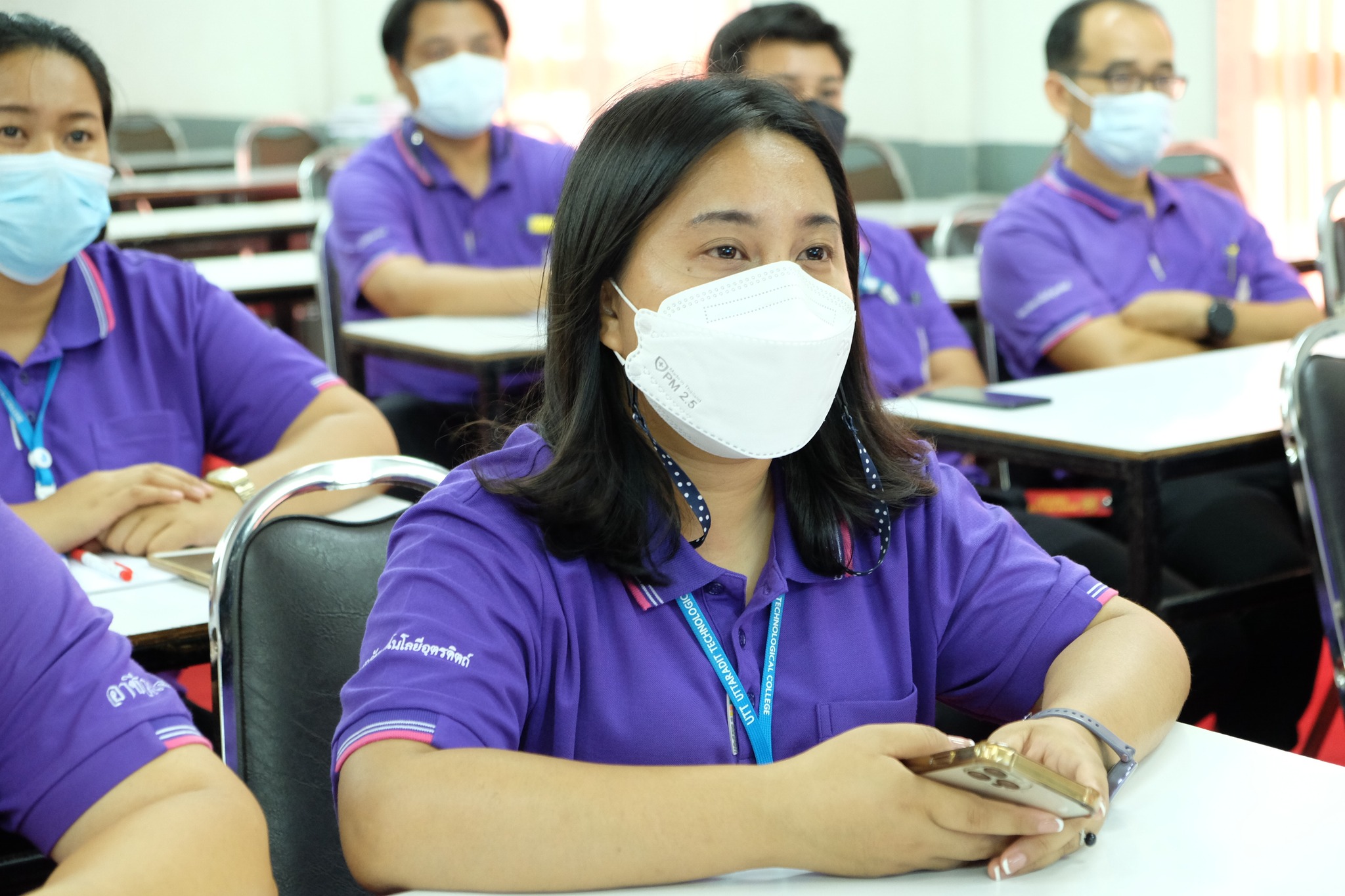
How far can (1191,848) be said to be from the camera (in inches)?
40.3

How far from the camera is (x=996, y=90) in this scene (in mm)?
7129

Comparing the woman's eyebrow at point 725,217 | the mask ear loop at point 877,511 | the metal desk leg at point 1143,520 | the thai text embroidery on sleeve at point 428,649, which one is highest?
the woman's eyebrow at point 725,217

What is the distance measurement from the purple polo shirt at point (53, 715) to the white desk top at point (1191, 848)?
27 cm

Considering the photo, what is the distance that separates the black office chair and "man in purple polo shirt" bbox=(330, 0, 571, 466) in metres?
2.06

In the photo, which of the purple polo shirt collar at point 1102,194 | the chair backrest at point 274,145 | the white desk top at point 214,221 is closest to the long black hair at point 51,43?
the purple polo shirt collar at point 1102,194

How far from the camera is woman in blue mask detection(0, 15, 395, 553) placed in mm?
1902

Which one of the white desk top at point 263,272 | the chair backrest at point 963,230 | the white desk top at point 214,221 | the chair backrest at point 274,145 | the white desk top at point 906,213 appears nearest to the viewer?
the white desk top at point 263,272

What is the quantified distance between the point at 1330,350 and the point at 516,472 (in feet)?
3.98

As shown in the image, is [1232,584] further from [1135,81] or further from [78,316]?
[78,316]

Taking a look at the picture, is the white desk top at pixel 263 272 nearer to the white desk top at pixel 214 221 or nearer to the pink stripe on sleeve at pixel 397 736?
the white desk top at pixel 214 221

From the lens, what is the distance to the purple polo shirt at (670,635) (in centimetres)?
109

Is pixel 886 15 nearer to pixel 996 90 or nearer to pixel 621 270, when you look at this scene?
pixel 996 90

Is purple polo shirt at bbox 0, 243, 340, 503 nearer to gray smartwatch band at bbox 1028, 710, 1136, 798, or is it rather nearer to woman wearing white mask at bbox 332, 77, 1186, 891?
woman wearing white mask at bbox 332, 77, 1186, 891

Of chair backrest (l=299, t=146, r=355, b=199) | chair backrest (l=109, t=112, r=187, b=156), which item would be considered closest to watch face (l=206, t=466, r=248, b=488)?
chair backrest (l=299, t=146, r=355, b=199)
